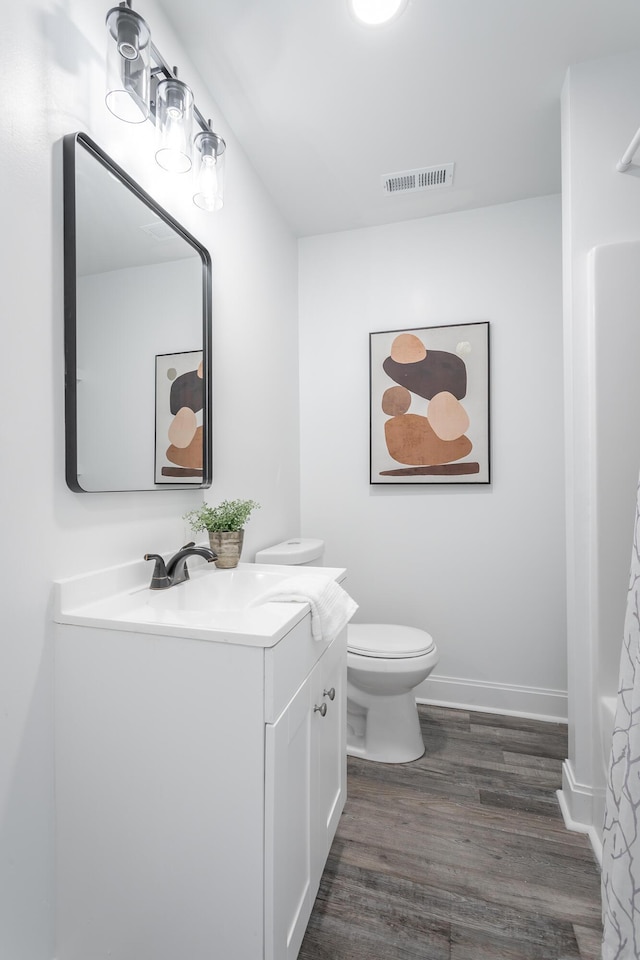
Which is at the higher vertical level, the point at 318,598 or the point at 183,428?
the point at 183,428

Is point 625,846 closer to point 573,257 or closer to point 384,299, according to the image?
point 573,257

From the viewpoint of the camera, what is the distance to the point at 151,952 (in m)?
1.00

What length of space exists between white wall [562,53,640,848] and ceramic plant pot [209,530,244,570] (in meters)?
1.15

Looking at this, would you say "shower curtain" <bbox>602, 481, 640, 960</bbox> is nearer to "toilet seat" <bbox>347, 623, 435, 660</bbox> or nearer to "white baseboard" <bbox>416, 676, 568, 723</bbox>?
"toilet seat" <bbox>347, 623, 435, 660</bbox>

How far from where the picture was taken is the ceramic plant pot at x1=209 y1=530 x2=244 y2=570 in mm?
1595

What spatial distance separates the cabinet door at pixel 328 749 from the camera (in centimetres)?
126

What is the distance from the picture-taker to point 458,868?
1.43 m

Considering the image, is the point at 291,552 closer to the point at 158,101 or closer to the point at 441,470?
the point at 441,470

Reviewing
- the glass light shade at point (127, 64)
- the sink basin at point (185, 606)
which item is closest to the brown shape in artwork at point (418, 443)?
the sink basin at point (185, 606)

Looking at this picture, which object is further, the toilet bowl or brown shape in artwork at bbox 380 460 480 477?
brown shape in artwork at bbox 380 460 480 477

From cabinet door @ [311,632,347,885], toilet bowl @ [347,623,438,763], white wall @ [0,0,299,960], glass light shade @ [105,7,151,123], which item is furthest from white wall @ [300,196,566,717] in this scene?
glass light shade @ [105,7,151,123]

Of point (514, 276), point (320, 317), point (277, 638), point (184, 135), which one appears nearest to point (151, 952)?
point (277, 638)

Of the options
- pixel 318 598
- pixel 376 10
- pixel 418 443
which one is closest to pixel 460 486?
pixel 418 443

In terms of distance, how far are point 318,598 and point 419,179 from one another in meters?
2.02
